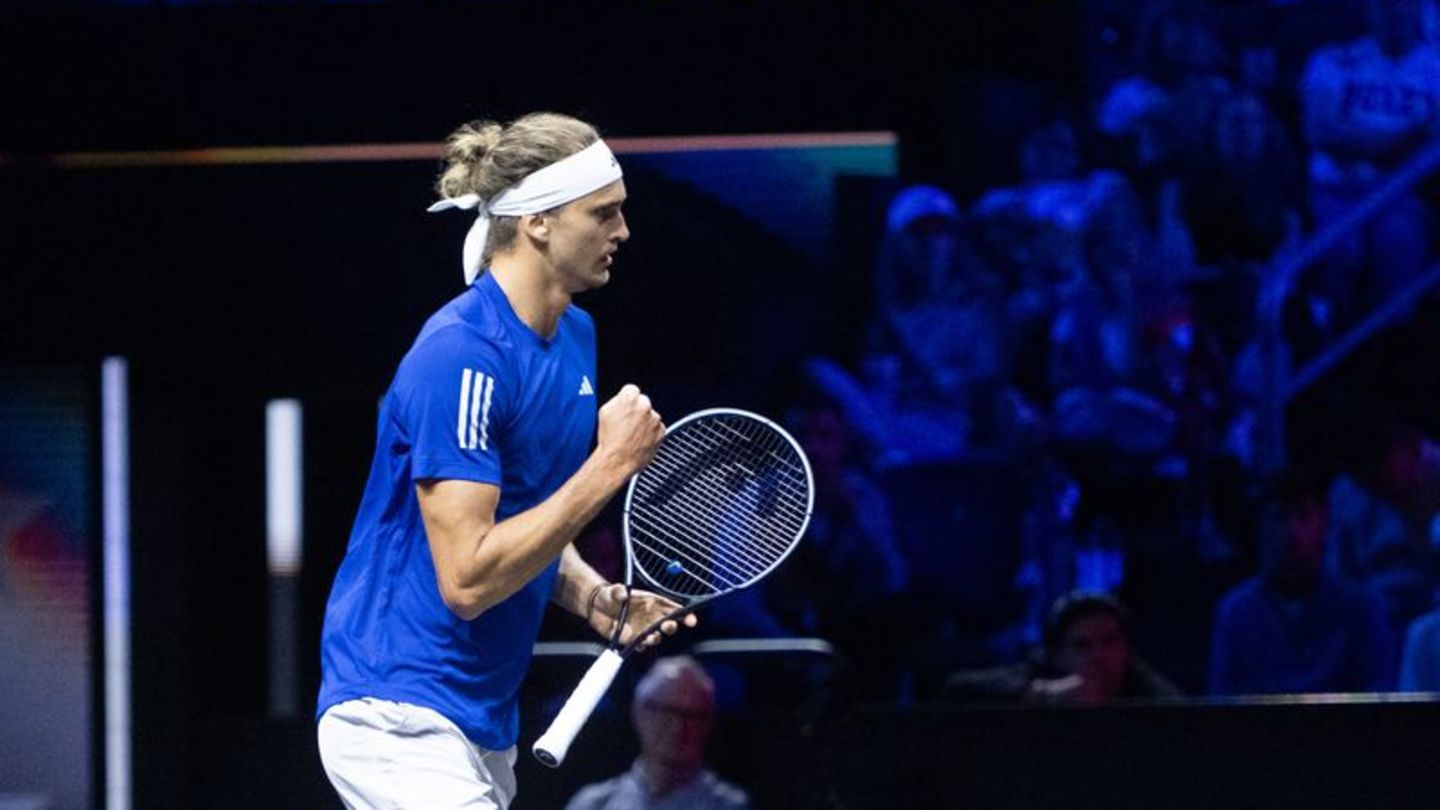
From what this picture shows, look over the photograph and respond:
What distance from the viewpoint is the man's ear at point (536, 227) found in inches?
128

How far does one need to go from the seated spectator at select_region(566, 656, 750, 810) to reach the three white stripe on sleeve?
8.46ft

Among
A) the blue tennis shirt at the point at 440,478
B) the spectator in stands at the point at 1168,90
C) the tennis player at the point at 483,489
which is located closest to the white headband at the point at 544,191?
the tennis player at the point at 483,489

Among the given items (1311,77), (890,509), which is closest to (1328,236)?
(1311,77)

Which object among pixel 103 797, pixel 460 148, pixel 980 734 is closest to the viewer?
pixel 460 148

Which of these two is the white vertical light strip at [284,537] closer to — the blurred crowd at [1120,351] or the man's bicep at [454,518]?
the blurred crowd at [1120,351]

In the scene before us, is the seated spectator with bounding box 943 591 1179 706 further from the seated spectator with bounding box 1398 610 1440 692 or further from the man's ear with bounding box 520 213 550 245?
the man's ear with bounding box 520 213 550 245

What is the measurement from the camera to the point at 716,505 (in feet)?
11.6

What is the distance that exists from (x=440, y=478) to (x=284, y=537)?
3.98 meters

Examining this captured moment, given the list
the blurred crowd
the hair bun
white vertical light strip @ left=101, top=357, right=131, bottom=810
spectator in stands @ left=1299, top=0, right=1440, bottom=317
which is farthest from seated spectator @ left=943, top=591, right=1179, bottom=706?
the hair bun

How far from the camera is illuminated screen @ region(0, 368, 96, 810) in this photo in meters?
6.55

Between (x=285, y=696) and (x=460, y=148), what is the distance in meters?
3.70

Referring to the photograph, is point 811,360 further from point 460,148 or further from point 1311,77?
point 460,148

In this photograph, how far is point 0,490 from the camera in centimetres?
664

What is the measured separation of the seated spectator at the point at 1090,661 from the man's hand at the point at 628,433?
3.08 metres
